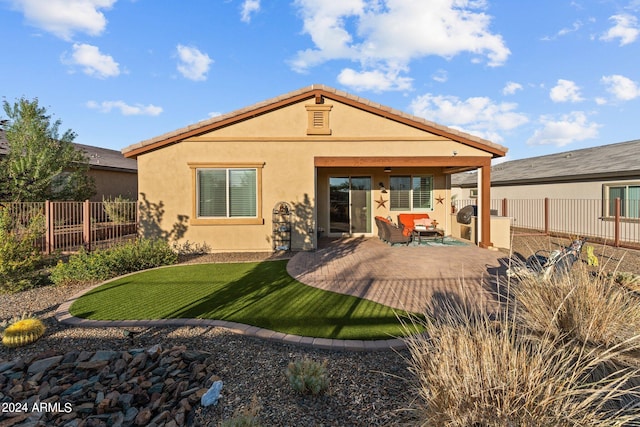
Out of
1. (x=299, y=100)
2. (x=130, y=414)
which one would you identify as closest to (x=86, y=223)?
(x=299, y=100)

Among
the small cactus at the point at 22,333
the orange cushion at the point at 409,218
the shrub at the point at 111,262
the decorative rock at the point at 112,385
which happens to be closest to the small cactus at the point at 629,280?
the orange cushion at the point at 409,218

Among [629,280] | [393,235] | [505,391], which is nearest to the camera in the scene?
[505,391]

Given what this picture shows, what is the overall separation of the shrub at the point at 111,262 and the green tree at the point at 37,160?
7.74m

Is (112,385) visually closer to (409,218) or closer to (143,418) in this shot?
(143,418)

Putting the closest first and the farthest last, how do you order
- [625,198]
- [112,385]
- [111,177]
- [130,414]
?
[130,414] → [112,385] → [625,198] → [111,177]

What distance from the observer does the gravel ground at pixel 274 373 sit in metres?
2.74

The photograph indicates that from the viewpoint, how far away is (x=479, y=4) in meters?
10.8

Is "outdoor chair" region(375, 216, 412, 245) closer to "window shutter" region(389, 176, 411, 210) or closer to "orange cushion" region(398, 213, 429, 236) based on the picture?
"orange cushion" region(398, 213, 429, 236)

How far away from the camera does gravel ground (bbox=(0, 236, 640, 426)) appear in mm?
2744

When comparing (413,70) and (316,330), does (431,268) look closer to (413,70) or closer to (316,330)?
(316,330)

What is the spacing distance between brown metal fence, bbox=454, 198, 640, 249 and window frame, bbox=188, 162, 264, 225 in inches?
389

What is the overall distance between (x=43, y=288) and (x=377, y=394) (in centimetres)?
792

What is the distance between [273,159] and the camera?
11.0m

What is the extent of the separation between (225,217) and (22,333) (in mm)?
6969
